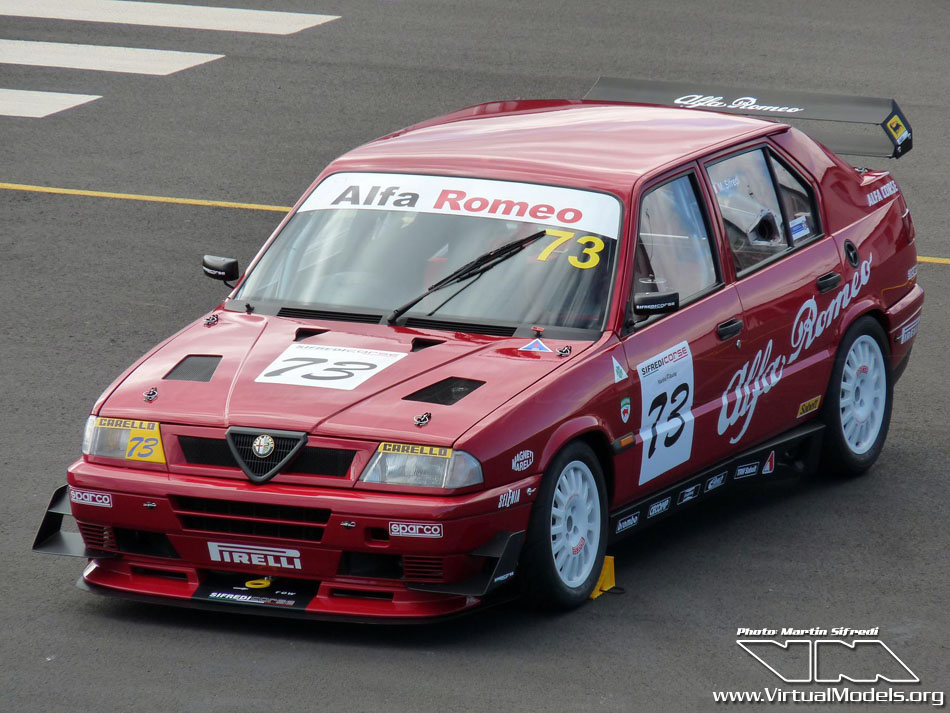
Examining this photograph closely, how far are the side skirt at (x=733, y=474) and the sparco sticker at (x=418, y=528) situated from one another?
1063 mm

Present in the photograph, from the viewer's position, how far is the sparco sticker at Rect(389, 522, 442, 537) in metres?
5.81

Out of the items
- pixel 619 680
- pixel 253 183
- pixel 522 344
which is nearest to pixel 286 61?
pixel 253 183

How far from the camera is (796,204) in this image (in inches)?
320

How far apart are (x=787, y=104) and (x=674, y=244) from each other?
9.26ft

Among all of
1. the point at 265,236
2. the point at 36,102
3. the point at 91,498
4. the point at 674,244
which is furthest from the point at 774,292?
the point at 36,102

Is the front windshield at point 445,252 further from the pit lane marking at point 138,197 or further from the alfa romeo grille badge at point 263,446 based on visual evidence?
the pit lane marking at point 138,197

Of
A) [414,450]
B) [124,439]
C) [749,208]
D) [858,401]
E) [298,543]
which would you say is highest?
[749,208]

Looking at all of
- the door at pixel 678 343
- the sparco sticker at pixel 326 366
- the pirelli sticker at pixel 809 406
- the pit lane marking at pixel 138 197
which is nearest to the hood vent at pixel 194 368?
the sparco sticker at pixel 326 366

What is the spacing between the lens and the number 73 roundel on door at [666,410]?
6766 millimetres

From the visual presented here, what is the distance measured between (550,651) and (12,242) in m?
7.38

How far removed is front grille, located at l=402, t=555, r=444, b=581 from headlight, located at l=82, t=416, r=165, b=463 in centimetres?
99

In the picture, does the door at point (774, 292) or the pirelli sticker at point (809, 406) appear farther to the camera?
the pirelli sticker at point (809, 406)

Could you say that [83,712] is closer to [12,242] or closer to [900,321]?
[900,321]

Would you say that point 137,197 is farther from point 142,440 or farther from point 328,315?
point 142,440
